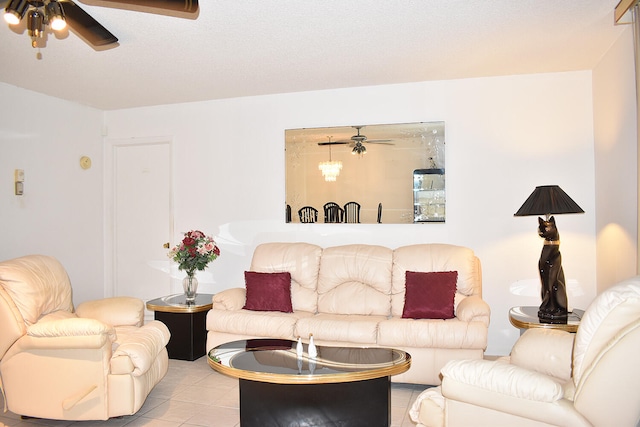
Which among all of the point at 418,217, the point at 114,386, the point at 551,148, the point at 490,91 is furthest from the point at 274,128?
the point at 114,386

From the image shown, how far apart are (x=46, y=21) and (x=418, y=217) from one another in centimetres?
342

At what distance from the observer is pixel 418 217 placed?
183 inches

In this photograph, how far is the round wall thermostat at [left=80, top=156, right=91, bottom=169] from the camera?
545 centimetres

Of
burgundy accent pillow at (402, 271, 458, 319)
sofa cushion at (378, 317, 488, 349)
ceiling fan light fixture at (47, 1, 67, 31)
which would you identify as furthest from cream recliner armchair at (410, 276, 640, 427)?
ceiling fan light fixture at (47, 1, 67, 31)

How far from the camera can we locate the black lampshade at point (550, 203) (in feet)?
11.6

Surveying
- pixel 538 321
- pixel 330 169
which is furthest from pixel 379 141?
pixel 538 321

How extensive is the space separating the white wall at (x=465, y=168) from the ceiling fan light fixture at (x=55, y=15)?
2.91 metres

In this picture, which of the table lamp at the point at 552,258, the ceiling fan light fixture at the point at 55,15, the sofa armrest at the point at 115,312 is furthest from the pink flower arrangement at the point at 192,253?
the table lamp at the point at 552,258

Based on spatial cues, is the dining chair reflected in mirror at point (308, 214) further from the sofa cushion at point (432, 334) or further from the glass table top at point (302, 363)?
the glass table top at point (302, 363)

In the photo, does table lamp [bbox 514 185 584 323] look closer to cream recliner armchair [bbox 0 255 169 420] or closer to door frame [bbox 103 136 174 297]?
cream recliner armchair [bbox 0 255 169 420]

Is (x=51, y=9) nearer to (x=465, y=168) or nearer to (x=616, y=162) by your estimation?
(x=465, y=168)

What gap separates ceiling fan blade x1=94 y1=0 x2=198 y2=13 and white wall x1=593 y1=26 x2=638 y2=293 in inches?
115

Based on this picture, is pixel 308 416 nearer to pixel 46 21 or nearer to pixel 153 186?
pixel 46 21

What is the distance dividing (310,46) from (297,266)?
196 centimetres
